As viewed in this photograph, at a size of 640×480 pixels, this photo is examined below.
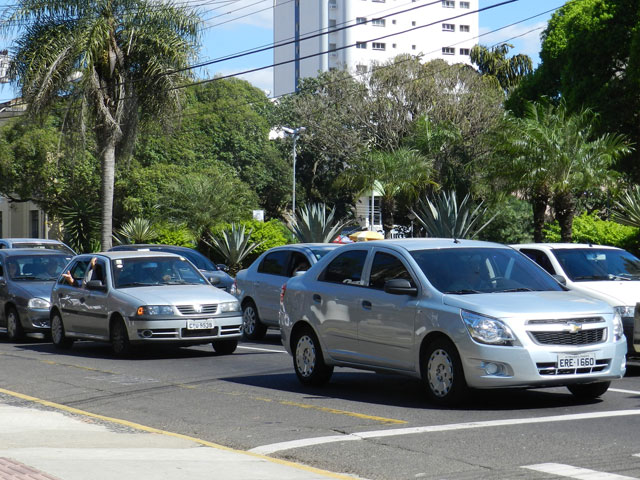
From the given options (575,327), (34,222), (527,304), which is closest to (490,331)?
(527,304)

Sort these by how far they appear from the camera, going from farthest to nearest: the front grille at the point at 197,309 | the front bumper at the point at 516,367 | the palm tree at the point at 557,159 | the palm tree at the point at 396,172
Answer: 1. the palm tree at the point at 396,172
2. the palm tree at the point at 557,159
3. the front grille at the point at 197,309
4. the front bumper at the point at 516,367

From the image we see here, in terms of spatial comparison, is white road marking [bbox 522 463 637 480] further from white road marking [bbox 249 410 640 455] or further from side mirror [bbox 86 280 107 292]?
side mirror [bbox 86 280 107 292]

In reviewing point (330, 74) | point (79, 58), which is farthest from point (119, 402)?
point (330, 74)

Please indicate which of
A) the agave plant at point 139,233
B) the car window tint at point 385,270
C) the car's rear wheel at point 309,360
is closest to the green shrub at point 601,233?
the agave plant at point 139,233

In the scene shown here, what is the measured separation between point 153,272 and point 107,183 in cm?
1675

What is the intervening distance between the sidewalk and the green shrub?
792 inches

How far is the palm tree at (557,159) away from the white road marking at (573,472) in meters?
19.5

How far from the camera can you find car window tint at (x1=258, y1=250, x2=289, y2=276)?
1872 cm

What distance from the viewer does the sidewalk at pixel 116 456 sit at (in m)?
6.97

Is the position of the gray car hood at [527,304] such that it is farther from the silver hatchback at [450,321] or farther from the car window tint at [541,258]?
the car window tint at [541,258]

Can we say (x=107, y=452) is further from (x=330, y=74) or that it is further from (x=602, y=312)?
(x=330, y=74)

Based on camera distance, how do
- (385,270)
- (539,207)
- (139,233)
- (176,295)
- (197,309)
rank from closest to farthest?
(385,270) → (197,309) → (176,295) → (539,207) → (139,233)

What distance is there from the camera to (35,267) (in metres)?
21.2

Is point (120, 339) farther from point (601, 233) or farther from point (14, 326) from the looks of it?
point (601, 233)
